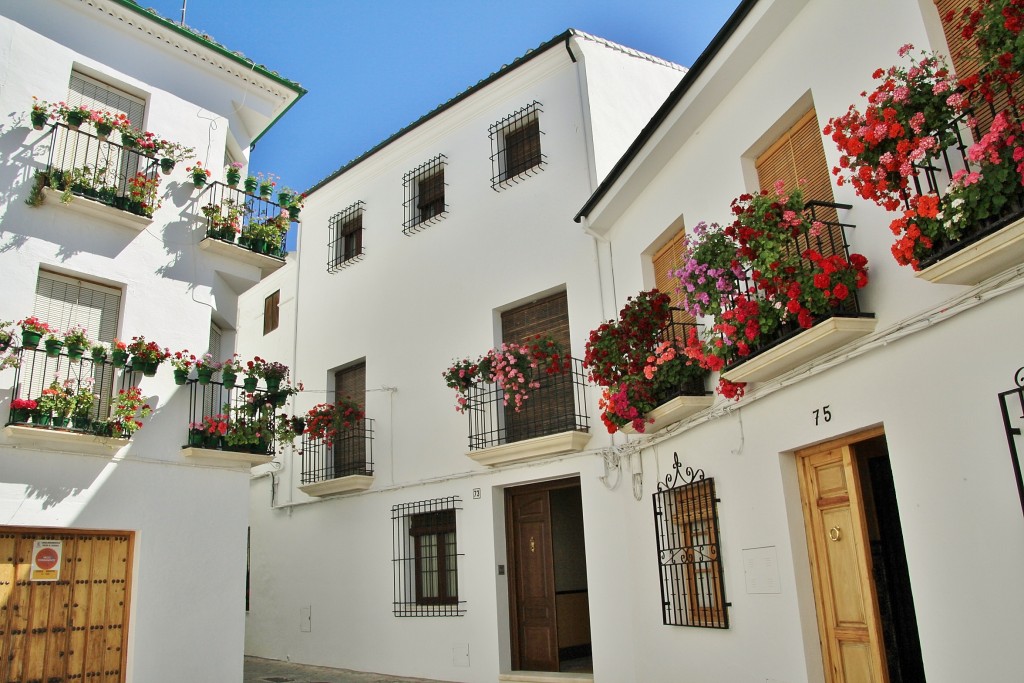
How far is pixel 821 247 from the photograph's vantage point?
255 inches

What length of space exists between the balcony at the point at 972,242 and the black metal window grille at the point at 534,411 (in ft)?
19.6

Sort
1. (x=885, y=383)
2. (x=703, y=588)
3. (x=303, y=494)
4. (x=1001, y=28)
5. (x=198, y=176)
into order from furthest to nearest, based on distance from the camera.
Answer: (x=303, y=494) → (x=198, y=176) → (x=703, y=588) → (x=885, y=383) → (x=1001, y=28)

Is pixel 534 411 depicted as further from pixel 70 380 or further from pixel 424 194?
pixel 70 380

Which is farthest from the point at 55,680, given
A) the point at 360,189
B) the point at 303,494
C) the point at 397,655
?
the point at 360,189

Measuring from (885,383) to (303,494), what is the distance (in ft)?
35.9

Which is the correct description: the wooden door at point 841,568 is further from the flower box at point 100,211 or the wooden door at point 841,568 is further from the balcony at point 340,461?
the flower box at point 100,211

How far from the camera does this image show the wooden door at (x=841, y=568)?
6262 millimetres

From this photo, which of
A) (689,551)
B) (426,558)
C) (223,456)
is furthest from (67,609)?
(689,551)

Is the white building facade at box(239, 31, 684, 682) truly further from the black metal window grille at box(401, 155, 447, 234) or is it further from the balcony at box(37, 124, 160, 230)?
the balcony at box(37, 124, 160, 230)

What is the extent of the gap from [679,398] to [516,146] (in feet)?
19.6

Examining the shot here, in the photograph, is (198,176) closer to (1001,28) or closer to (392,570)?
(392,570)

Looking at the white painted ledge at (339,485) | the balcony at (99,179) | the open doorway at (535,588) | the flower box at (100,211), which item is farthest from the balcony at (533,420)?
the balcony at (99,179)

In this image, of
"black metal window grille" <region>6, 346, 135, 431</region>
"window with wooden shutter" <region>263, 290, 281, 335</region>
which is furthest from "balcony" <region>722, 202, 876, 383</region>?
"window with wooden shutter" <region>263, 290, 281, 335</region>

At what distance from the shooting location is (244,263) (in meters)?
11.1
